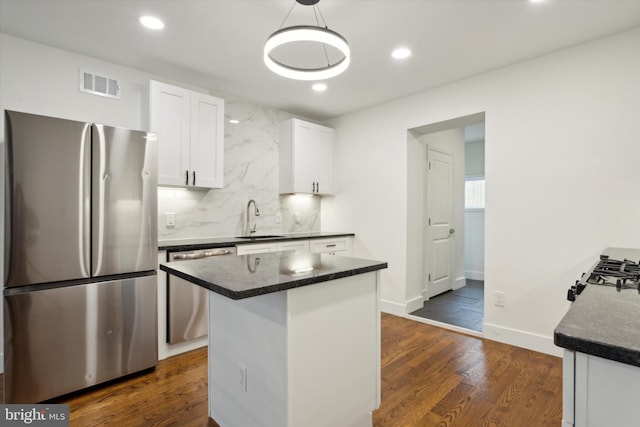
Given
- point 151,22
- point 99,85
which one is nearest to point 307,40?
point 151,22

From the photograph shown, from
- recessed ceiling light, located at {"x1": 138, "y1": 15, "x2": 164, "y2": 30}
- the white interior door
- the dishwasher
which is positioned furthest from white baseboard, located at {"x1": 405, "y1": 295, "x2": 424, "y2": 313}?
recessed ceiling light, located at {"x1": 138, "y1": 15, "x2": 164, "y2": 30}

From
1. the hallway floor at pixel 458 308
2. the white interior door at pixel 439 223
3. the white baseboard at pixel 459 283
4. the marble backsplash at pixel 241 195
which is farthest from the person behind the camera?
the white baseboard at pixel 459 283

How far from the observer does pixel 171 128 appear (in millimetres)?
3027

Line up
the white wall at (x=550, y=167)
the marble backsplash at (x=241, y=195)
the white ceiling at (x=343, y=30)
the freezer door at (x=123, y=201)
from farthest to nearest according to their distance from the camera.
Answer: the marble backsplash at (x=241, y=195)
the white wall at (x=550, y=167)
the freezer door at (x=123, y=201)
the white ceiling at (x=343, y=30)

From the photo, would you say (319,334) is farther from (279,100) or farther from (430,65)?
(279,100)

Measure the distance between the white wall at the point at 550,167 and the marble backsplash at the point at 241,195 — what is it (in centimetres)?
196

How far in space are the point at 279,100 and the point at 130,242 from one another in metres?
2.46

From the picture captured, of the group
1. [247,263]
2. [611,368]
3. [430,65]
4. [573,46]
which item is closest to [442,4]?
[430,65]

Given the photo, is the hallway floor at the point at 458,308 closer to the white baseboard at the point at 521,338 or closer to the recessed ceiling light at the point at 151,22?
the white baseboard at the point at 521,338

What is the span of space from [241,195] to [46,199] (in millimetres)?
2026

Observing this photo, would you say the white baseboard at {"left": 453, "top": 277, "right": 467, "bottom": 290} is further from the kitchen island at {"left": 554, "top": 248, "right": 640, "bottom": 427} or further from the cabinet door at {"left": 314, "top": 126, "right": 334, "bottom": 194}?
the kitchen island at {"left": 554, "top": 248, "right": 640, "bottom": 427}

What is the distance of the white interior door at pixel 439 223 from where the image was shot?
14.4 feet

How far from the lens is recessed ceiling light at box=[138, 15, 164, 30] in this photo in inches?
89.4

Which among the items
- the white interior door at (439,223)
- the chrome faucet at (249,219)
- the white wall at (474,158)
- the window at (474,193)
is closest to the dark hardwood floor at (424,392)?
the chrome faucet at (249,219)
